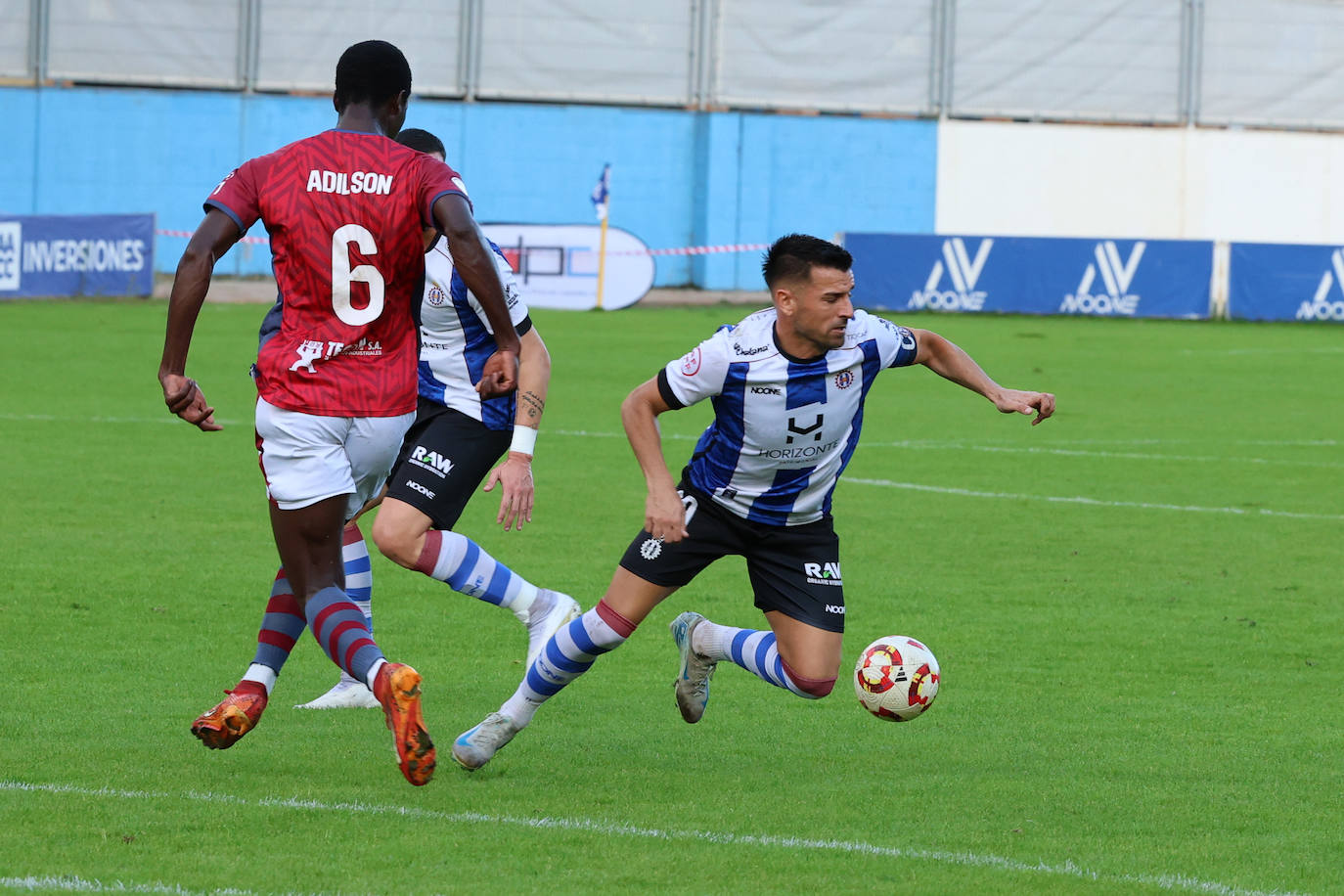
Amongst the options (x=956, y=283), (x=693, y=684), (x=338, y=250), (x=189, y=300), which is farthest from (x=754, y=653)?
(x=956, y=283)

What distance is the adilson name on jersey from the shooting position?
5.07m

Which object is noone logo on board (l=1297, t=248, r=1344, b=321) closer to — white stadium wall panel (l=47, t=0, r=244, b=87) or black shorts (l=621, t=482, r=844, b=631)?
white stadium wall panel (l=47, t=0, r=244, b=87)

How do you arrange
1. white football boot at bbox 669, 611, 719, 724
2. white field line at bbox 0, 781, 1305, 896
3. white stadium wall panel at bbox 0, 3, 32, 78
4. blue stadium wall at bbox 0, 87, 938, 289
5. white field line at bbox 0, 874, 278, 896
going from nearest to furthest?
white field line at bbox 0, 874, 278, 896 → white field line at bbox 0, 781, 1305, 896 → white football boot at bbox 669, 611, 719, 724 → white stadium wall panel at bbox 0, 3, 32, 78 → blue stadium wall at bbox 0, 87, 938, 289

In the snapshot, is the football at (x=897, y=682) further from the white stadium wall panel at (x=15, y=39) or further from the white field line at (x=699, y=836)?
the white stadium wall panel at (x=15, y=39)

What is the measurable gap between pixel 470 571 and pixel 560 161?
120 ft

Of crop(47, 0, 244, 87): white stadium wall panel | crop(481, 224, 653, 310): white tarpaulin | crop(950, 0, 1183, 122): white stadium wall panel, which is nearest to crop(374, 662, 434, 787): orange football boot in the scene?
crop(481, 224, 653, 310): white tarpaulin

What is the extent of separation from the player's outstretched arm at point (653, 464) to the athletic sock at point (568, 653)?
13.7 inches

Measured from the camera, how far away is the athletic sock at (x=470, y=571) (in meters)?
6.54

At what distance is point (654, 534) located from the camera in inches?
221

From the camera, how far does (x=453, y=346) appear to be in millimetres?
6879

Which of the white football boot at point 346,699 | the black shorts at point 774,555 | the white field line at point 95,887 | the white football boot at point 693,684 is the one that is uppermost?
the black shorts at point 774,555

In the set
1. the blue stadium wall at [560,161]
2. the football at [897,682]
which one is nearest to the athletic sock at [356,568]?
the football at [897,682]

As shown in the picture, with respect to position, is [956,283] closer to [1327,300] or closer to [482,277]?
[1327,300]

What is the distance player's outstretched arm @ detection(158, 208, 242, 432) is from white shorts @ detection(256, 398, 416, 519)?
210 millimetres
